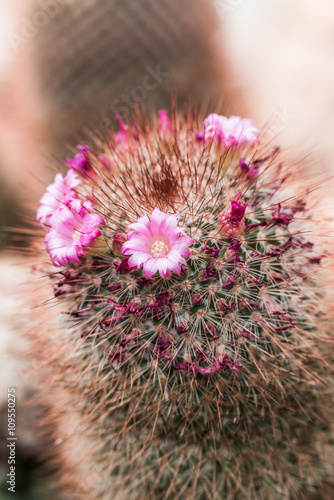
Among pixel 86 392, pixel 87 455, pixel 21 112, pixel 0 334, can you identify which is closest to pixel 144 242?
pixel 86 392

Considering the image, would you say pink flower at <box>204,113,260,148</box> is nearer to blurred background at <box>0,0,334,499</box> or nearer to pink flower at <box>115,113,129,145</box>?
pink flower at <box>115,113,129,145</box>

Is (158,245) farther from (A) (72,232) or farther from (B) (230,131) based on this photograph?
(B) (230,131)

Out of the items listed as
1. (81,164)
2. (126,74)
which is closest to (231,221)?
(81,164)

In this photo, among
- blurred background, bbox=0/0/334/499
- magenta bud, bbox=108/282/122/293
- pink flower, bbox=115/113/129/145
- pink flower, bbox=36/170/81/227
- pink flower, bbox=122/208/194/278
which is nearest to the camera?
pink flower, bbox=122/208/194/278

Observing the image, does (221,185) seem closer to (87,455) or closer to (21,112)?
(87,455)

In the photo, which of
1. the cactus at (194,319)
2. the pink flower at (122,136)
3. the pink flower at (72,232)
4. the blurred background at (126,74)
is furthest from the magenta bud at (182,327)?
the blurred background at (126,74)

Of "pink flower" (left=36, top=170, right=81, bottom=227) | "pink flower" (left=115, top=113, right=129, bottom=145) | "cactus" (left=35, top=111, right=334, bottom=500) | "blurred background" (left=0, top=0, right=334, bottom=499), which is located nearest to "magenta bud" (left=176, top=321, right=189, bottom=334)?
"cactus" (left=35, top=111, right=334, bottom=500)
